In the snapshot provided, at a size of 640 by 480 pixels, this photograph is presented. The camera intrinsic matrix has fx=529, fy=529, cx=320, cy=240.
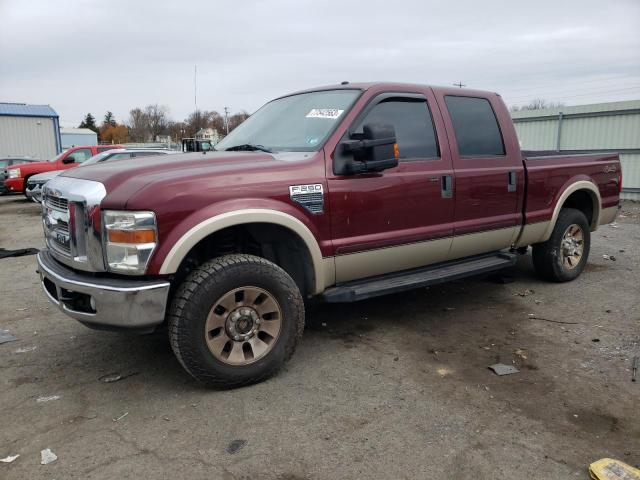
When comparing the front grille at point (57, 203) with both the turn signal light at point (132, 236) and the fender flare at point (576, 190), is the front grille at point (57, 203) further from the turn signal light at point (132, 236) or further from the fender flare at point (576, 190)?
the fender flare at point (576, 190)

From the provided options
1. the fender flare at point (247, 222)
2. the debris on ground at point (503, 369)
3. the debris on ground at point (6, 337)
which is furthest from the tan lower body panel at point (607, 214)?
the debris on ground at point (6, 337)

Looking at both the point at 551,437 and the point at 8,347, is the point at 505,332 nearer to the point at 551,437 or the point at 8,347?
the point at 551,437

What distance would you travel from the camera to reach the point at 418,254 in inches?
169

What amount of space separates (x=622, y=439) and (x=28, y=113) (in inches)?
1341

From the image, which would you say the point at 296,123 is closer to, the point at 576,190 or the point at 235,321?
the point at 235,321

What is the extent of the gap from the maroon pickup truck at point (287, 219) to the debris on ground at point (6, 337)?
1.11 metres

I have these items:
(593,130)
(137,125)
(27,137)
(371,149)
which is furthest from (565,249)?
(137,125)

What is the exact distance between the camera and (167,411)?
3.14m

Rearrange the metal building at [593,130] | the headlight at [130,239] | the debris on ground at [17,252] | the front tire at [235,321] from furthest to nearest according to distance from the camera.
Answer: the metal building at [593,130]
the debris on ground at [17,252]
the front tire at [235,321]
the headlight at [130,239]

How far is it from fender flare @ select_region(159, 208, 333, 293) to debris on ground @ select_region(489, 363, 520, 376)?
4.31 ft

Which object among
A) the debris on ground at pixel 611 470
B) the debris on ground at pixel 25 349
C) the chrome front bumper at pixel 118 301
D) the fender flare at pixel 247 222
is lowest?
the debris on ground at pixel 25 349

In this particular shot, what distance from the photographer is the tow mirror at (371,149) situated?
3633mm

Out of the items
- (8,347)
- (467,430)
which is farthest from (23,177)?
(467,430)

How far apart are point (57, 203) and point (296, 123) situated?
1.84 meters
